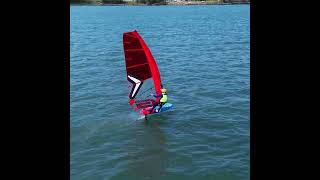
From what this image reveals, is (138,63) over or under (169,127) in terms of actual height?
over

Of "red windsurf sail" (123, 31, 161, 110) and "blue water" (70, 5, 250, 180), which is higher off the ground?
"red windsurf sail" (123, 31, 161, 110)

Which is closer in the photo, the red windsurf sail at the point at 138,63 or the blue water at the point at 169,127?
the blue water at the point at 169,127

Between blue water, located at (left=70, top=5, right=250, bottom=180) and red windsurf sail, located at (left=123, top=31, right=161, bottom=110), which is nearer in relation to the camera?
blue water, located at (left=70, top=5, right=250, bottom=180)

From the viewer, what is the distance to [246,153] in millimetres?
19219

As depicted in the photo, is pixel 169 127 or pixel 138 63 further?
pixel 138 63

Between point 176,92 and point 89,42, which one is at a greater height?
point 89,42

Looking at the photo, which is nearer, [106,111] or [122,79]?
[106,111]

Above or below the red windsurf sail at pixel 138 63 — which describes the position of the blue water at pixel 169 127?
below
